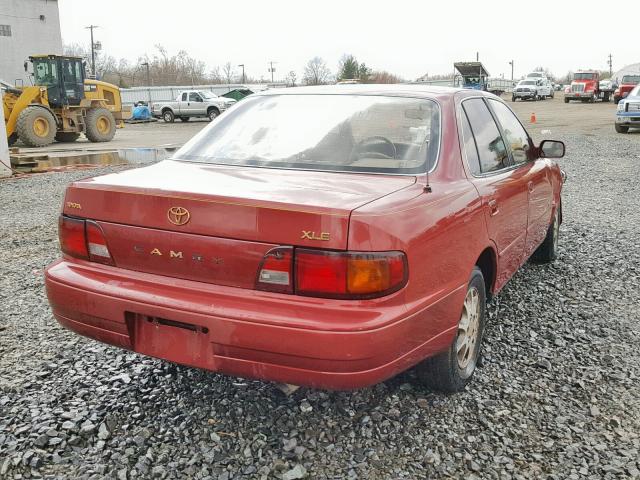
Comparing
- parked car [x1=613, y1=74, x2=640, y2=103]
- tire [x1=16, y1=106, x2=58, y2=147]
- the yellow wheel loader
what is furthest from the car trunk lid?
parked car [x1=613, y1=74, x2=640, y2=103]

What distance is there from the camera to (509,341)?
3.75 m

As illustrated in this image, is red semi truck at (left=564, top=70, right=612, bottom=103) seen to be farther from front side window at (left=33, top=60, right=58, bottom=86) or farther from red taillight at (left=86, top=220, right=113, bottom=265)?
red taillight at (left=86, top=220, right=113, bottom=265)

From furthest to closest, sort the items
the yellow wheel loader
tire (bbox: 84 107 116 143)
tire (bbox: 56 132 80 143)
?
1. tire (bbox: 56 132 80 143)
2. tire (bbox: 84 107 116 143)
3. the yellow wheel loader

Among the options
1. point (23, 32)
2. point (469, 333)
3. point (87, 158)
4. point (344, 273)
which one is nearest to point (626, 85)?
point (87, 158)

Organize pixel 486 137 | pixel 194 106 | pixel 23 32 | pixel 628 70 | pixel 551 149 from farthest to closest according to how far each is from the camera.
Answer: pixel 628 70
pixel 23 32
pixel 194 106
pixel 551 149
pixel 486 137

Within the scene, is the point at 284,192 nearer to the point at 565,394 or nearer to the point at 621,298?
the point at 565,394

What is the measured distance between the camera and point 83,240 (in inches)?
109

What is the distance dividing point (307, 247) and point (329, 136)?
1.05 meters

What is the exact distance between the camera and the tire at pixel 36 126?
1822cm

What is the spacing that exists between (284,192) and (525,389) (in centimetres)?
164

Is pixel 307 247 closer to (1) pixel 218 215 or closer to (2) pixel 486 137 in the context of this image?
(1) pixel 218 215

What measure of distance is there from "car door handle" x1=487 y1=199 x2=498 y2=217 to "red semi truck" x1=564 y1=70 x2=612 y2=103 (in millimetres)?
45910

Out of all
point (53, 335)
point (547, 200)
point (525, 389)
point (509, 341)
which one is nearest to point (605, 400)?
point (525, 389)

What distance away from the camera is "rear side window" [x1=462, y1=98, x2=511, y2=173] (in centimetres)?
347
